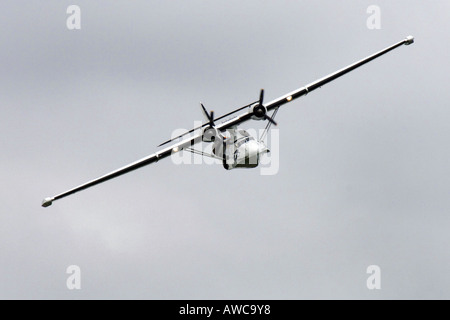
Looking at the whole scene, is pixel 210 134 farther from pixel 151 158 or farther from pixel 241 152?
pixel 151 158

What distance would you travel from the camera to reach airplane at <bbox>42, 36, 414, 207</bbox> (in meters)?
57.9

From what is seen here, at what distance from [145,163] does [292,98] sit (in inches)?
467

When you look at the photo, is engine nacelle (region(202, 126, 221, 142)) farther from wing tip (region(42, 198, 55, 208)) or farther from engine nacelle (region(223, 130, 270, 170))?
wing tip (region(42, 198, 55, 208))

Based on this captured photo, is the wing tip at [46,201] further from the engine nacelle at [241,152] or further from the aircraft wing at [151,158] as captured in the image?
the engine nacelle at [241,152]

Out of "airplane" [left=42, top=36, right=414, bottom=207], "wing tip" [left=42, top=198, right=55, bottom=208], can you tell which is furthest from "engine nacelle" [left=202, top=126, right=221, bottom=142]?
"wing tip" [left=42, top=198, right=55, bottom=208]

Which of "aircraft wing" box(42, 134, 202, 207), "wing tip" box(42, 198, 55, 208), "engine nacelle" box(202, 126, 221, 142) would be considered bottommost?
"wing tip" box(42, 198, 55, 208)

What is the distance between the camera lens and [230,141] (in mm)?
58656

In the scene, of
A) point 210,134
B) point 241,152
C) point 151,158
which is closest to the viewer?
point 241,152

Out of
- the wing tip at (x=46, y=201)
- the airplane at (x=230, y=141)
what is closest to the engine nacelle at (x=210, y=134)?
the airplane at (x=230, y=141)

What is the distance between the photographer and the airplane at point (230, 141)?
5792 centimetres

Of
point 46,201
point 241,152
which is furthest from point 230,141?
point 46,201
